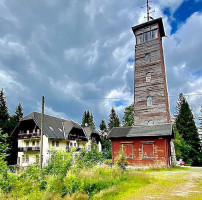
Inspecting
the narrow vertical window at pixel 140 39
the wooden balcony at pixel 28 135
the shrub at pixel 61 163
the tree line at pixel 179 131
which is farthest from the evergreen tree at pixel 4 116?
the shrub at pixel 61 163

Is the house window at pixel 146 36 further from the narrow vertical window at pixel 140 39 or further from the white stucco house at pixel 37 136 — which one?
the white stucco house at pixel 37 136

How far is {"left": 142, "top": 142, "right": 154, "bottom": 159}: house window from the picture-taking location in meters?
21.5

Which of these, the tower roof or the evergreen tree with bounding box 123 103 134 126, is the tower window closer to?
the tower roof

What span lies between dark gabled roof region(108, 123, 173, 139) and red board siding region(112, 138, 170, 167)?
62cm

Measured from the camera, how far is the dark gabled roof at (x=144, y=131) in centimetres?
2117

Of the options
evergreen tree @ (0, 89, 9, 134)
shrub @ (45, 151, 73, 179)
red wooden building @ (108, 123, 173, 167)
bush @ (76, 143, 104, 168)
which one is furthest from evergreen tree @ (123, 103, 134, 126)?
shrub @ (45, 151, 73, 179)

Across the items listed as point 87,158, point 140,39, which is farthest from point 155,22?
point 87,158

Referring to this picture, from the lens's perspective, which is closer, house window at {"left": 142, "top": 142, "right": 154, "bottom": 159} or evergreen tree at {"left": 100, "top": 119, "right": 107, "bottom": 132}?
house window at {"left": 142, "top": 142, "right": 154, "bottom": 159}

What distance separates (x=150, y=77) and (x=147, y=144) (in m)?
9.34

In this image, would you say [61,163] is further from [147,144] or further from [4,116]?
[4,116]

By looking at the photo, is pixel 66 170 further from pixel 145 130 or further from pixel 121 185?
pixel 145 130

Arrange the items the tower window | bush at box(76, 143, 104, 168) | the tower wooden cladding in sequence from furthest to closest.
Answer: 1. the tower window
2. the tower wooden cladding
3. bush at box(76, 143, 104, 168)

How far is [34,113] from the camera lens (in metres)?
34.7

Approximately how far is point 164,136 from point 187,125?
28.4 meters
